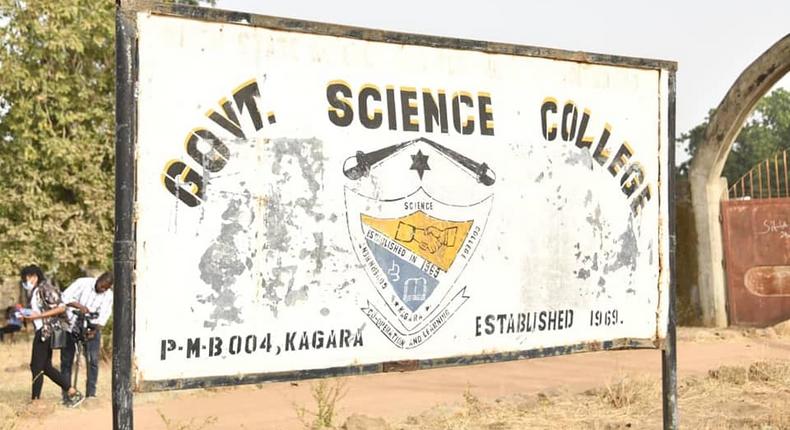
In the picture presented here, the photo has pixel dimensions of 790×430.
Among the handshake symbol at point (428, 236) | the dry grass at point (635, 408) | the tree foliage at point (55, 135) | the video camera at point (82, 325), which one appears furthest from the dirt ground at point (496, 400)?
the tree foliage at point (55, 135)

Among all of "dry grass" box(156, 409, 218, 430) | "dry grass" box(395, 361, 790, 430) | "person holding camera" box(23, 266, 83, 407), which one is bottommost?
"dry grass" box(156, 409, 218, 430)

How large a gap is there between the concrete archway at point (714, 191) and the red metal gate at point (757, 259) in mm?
158

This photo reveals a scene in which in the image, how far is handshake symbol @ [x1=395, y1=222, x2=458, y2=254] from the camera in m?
5.44

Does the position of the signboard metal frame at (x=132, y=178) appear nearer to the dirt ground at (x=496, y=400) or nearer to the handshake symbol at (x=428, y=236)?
the handshake symbol at (x=428, y=236)

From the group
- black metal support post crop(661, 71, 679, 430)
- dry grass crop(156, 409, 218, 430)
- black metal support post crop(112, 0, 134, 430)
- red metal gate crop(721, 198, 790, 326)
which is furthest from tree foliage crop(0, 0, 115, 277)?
black metal support post crop(112, 0, 134, 430)

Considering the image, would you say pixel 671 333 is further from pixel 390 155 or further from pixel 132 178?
pixel 132 178

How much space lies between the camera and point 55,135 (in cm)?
1608

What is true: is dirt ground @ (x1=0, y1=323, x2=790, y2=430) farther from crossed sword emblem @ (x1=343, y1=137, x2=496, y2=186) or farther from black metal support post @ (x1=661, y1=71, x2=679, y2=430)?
crossed sword emblem @ (x1=343, y1=137, x2=496, y2=186)

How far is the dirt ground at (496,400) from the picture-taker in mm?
8320

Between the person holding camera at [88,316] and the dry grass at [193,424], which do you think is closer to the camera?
the dry grass at [193,424]

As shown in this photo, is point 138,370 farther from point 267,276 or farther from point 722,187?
point 722,187

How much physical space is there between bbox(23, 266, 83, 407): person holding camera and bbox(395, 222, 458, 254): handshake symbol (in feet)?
19.5

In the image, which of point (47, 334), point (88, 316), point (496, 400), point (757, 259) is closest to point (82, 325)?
point (88, 316)

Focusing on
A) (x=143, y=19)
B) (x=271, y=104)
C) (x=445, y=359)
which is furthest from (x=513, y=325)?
(x=143, y=19)
